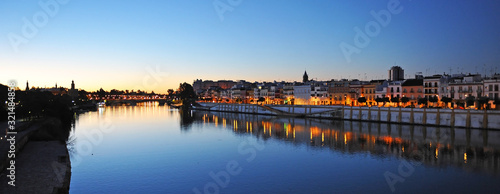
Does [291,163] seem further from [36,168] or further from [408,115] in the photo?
[408,115]

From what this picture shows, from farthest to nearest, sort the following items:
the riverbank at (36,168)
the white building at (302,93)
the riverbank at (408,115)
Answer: the white building at (302,93) < the riverbank at (408,115) < the riverbank at (36,168)

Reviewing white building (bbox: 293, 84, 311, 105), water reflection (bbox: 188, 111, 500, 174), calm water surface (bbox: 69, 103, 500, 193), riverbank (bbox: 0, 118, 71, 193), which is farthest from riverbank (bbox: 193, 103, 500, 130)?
riverbank (bbox: 0, 118, 71, 193)

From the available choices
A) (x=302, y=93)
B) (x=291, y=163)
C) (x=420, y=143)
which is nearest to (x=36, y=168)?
(x=291, y=163)

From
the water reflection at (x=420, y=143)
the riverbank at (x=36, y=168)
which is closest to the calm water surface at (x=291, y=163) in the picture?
the water reflection at (x=420, y=143)

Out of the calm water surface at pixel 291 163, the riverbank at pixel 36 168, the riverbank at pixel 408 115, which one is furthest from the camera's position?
the riverbank at pixel 408 115

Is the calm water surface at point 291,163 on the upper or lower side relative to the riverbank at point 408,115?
lower

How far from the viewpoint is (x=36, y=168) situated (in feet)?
65.3

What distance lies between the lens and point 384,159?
90.6ft

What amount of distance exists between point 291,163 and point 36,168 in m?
15.3

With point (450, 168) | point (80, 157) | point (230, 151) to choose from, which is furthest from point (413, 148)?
point (80, 157)

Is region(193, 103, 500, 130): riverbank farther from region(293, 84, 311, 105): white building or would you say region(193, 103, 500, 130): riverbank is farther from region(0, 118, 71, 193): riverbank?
region(0, 118, 71, 193): riverbank

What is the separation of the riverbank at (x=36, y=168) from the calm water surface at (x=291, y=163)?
3.86 ft

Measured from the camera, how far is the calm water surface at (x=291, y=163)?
20.3 metres

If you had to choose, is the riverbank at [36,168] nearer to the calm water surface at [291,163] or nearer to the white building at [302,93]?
the calm water surface at [291,163]
